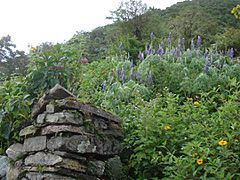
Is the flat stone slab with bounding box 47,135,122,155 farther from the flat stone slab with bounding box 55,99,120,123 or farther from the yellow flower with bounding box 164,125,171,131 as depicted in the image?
the yellow flower with bounding box 164,125,171,131

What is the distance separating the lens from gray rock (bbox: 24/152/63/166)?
2793 millimetres

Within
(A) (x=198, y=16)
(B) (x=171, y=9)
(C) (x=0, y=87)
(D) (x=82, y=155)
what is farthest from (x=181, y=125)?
(B) (x=171, y=9)

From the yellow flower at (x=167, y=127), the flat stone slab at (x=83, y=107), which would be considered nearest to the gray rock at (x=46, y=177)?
the flat stone slab at (x=83, y=107)

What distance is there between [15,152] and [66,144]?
722 millimetres

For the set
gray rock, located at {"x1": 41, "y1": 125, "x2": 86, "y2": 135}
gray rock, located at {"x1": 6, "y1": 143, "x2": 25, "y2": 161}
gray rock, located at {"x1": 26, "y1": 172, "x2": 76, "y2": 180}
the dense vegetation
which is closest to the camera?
the dense vegetation

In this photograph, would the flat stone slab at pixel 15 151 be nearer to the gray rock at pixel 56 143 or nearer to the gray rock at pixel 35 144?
the gray rock at pixel 35 144

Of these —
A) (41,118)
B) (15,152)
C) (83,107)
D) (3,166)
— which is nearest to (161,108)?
(83,107)

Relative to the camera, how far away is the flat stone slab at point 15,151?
321 centimetres

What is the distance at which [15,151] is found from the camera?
10.8ft

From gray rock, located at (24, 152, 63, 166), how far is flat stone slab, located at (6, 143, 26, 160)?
206 millimetres

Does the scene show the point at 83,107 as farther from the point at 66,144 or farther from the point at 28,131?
the point at 28,131

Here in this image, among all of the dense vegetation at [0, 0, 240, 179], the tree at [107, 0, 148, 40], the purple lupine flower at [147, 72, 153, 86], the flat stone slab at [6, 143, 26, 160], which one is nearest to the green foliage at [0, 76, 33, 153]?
the dense vegetation at [0, 0, 240, 179]

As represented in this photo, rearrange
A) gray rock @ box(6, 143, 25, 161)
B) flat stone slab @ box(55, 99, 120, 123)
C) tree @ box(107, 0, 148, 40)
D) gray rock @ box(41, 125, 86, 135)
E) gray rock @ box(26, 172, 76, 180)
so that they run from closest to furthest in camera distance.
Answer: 1. gray rock @ box(26, 172, 76, 180)
2. gray rock @ box(41, 125, 86, 135)
3. flat stone slab @ box(55, 99, 120, 123)
4. gray rock @ box(6, 143, 25, 161)
5. tree @ box(107, 0, 148, 40)

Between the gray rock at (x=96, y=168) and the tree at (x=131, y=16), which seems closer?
A: the gray rock at (x=96, y=168)
